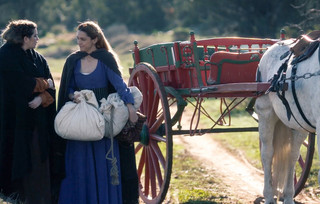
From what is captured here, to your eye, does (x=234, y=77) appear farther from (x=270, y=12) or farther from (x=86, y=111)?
(x=270, y=12)

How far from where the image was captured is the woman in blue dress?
5973 millimetres

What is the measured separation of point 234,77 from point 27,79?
94.4 inches

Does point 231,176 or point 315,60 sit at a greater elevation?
point 315,60

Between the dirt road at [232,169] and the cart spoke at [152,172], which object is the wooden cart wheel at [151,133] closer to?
the cart spoke at [152,172]

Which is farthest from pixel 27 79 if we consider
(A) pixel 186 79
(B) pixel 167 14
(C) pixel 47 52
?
(B) pixel 167 14

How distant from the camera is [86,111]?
580 cm

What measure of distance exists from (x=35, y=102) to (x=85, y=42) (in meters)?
0.72

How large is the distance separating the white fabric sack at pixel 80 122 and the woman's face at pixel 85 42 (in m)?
0.46

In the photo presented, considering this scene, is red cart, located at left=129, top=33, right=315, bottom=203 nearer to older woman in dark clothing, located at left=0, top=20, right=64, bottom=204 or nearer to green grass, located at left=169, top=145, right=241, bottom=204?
green grass, located at left=169, top=145, right=241, bottom=204

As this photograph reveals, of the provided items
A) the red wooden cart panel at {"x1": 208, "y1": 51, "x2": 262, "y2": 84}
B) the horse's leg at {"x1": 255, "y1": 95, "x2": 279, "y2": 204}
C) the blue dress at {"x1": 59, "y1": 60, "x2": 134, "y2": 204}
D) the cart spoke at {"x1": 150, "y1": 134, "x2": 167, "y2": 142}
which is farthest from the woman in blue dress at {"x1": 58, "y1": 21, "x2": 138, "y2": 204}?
the horse's leg at {"x1": 255, "y1": 95, "x2": 279, "y2": 204}

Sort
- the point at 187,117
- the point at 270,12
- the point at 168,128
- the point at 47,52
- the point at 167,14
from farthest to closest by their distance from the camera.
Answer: the point at 167,14
the point at 47,52
the point at 270,12
the point at 187,117
the point at 168,128

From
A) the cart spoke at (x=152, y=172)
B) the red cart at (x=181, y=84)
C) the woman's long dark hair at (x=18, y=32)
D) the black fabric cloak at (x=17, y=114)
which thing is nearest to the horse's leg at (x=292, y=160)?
the red cart at (x=181, y=84)

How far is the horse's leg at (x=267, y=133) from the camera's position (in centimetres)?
678

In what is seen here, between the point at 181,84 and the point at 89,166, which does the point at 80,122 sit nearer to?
the point at 89,166
